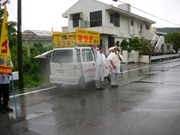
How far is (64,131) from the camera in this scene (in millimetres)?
5234

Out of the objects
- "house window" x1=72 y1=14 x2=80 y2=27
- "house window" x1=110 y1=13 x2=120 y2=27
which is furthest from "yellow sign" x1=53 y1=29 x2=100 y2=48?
"house window" x1=72 y1=14 x2=80 y2=27

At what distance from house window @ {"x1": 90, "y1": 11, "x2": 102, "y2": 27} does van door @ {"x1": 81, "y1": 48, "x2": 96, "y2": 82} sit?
1928 cm

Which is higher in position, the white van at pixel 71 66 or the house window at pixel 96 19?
the house window at pixel 96 19

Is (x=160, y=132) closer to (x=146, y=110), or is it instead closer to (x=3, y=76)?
(x=146, y=110)

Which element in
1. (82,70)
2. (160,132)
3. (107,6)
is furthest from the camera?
(107,6)

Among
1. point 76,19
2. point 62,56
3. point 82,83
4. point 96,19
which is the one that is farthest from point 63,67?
point 76,19

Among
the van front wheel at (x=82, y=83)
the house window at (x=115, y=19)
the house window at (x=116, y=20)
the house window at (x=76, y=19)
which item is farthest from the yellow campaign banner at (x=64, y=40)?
the house window at (x=76, y=19)

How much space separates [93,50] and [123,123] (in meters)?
5.97

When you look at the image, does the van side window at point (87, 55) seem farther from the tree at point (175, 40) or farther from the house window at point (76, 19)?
the tree at point (175, 40)

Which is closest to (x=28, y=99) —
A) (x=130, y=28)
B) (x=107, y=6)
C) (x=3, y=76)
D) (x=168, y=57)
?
(x=3, y=76)

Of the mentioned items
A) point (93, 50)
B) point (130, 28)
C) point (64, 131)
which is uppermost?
point (130, 28)

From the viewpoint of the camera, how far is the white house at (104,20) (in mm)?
28956

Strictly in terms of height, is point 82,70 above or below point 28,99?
above

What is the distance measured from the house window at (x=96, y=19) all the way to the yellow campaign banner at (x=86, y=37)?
18199mm
